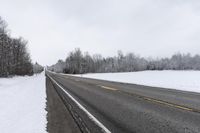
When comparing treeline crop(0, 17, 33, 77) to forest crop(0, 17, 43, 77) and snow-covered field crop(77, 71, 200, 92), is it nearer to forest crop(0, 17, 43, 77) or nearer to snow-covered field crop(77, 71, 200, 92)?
forest crop(0, 17, 43, 77)

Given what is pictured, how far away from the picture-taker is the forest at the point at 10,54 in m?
53.8

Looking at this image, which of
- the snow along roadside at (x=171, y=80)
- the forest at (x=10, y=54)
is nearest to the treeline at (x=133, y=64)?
the forest at (x=10, y=54)

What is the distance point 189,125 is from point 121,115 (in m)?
2.36

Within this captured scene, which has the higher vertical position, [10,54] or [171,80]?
[10,54]

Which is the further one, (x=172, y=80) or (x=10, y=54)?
(x=10, y=54)

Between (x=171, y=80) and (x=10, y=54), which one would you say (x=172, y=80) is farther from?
(x=10, y=54)

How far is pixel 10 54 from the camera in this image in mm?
62250

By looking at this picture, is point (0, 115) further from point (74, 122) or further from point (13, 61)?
point (13, 61)

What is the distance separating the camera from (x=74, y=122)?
23.0ft

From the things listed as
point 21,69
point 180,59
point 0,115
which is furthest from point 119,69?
point 0,115

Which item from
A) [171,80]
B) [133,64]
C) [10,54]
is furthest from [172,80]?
[133,64]

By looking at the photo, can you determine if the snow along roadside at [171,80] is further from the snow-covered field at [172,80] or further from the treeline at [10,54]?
the treeline at [10,54]

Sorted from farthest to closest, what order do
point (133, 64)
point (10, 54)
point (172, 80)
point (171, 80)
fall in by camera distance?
point (133, 64) < point (10, 54) < point (171, 80) < point (172, 80)

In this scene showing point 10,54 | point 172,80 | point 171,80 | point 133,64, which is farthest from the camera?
A: point 133,64
